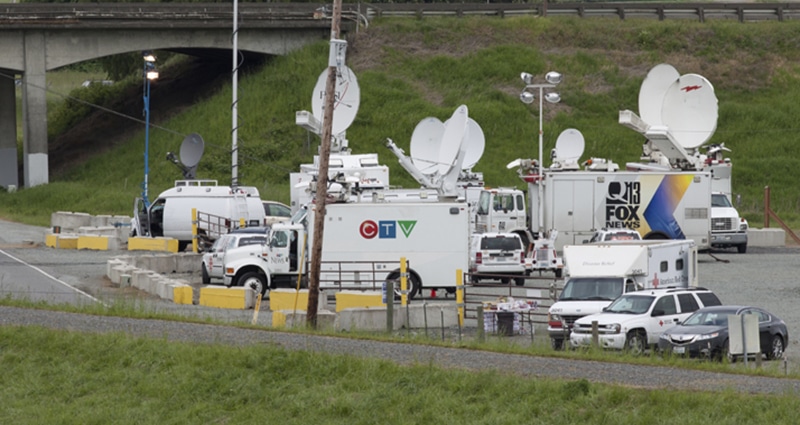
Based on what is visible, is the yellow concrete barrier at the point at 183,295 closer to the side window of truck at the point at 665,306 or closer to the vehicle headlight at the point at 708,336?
the side window of truck at the point at 665,306

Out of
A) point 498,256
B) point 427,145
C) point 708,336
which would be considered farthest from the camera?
point 427,145

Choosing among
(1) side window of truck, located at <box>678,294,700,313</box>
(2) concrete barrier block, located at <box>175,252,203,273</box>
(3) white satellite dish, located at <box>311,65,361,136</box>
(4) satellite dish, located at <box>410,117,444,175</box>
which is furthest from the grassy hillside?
(1) side window of truck, located at <box>678,294,700,313</box>

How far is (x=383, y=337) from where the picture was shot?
919 inches

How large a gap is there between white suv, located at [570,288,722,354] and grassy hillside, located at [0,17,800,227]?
106 ft

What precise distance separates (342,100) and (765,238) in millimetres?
16422

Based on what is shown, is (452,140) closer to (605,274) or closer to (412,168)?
(412,168)

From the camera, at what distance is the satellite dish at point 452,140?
36838 millimetres

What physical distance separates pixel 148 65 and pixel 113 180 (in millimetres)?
13530

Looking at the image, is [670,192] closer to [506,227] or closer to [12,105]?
[506,227]

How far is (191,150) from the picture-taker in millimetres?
51812

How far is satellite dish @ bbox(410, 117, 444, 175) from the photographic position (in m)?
40.9

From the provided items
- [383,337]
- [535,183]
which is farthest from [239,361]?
[535,183]

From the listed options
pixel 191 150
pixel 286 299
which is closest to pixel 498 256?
pixel 286 299

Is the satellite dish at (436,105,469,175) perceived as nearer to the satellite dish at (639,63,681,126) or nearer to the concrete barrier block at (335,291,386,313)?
the concrete barrier block at (335,291,386,313)
